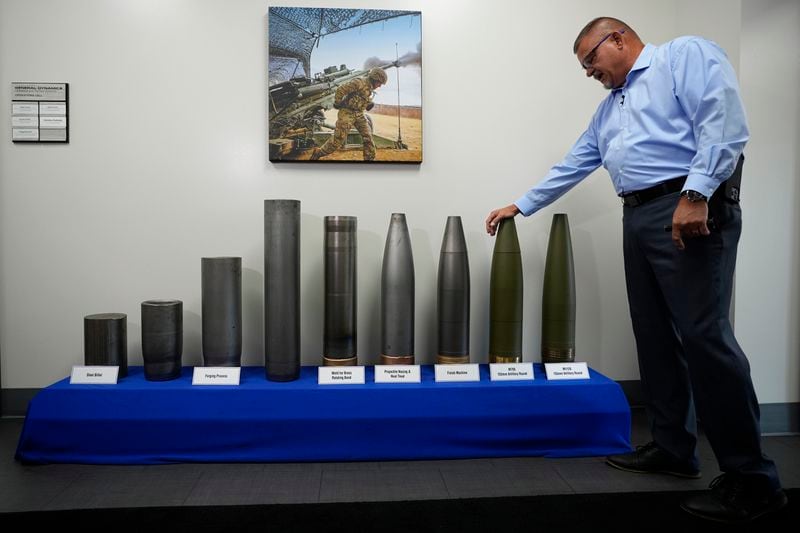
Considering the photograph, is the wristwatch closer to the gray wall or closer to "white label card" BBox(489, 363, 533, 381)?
"white label card" BBox(489, 363, 533, 381)

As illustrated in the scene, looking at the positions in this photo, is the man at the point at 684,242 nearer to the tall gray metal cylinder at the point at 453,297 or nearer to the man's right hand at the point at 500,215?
the man's right hand at the point at 500,215

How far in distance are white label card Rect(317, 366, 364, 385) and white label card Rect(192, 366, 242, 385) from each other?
27cm

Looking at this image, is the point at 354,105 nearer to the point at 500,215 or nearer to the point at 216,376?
the point at 500,215

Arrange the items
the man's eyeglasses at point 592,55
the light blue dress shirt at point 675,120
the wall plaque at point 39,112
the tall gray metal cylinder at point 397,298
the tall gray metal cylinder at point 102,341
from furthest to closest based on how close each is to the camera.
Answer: the wall plaque at point 39,112
the tall gray metal cylinder at point 397,298
the tall gray metal cylinder at point 102,341
the man's eyeglasses at point 592,55
the light blue dress shirt at point 675,120

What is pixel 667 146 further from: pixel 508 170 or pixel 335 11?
pixel 335 11

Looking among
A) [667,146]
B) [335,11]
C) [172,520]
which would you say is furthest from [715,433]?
[335,11]

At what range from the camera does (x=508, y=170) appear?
2.17m

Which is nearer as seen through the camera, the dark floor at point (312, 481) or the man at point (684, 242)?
the man at point (684, 242)

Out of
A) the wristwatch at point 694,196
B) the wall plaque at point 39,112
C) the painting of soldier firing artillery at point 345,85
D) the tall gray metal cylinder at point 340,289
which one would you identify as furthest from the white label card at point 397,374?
the wall plaque at point 39,112

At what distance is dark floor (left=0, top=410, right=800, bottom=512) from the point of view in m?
1.45

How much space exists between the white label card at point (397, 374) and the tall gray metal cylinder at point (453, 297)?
0.17 metres

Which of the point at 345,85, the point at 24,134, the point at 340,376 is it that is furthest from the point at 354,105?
the point at 24,134

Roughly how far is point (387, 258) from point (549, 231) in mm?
741

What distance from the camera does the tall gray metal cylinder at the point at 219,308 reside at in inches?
70.8
